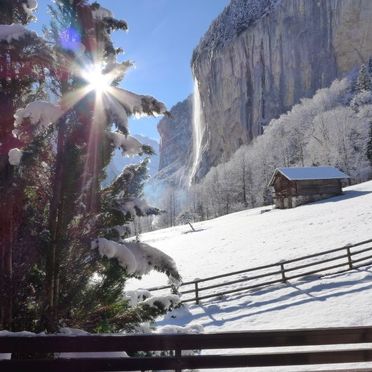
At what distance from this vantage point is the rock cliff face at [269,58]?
354 feet

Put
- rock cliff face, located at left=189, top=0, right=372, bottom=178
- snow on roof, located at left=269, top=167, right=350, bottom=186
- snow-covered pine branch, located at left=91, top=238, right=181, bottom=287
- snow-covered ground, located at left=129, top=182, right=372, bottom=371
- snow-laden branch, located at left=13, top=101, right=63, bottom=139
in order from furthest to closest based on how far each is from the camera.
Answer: rock cliff face, located at left=189, top=0, right=372, bottom=178 → snow on roof, located at left=269, top=167, right=350, bottom=186 → snow-covered ground, located at left=129, top=182, right=372, bottom=371 → snow-covered pine branch, located at left=91, top=238, right=181, bottom=287 → snow-laden branch, located at left=13, top=101, right=63, bottom=139

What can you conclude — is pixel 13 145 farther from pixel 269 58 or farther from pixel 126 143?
pixel 269 58

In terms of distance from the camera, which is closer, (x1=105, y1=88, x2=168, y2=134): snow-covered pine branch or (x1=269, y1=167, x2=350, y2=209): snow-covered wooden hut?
(x1=105, y1=88, x2=168, y2=134): snow-covered pine branch

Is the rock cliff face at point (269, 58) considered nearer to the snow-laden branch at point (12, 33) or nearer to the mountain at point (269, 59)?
the mountain at point (269, 59)

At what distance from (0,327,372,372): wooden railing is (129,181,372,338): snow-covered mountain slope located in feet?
23.7

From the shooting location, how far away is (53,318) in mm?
4621

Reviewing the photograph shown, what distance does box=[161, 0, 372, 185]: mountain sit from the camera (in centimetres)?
10781

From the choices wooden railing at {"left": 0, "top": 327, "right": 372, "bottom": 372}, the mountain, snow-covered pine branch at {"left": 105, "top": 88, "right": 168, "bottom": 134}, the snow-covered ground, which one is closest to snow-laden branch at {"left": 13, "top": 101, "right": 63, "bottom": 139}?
snow-covered pine branch at {"left": 105, "top": 88, "right": 168, "bottom": 134}

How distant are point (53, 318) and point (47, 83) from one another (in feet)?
9.42

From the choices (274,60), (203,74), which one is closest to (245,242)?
(274,60)

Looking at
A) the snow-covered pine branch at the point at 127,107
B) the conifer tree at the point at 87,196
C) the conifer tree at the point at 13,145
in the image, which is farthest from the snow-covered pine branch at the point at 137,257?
the snow-covered pine branch at the point at 127,107

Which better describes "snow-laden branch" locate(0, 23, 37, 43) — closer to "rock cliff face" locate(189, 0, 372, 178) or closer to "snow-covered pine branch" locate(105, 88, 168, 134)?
"snow-covered pine branch" locate(105, 88, 168, 134)

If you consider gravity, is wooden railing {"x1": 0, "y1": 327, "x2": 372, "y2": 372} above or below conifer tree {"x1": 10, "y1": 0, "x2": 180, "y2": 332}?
below

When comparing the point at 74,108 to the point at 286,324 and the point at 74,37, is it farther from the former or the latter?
the point at 286,324
